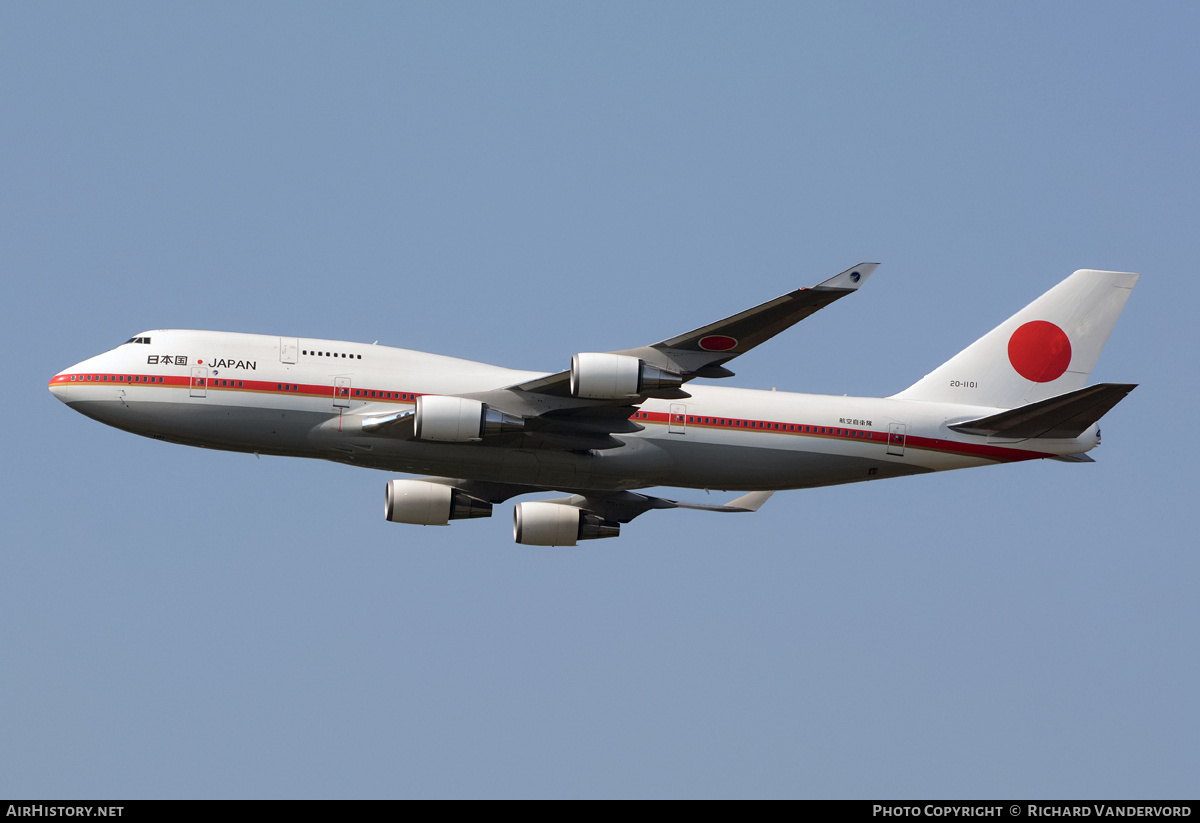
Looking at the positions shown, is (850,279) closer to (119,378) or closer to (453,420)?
(453,420)

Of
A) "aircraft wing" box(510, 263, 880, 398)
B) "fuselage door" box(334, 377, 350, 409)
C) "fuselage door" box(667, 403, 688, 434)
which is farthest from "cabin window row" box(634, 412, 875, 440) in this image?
"fuselage door" box(334, 377, 350, 409)

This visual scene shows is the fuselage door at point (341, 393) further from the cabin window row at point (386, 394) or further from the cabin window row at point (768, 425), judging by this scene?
the cabin window row at point (768, 425)

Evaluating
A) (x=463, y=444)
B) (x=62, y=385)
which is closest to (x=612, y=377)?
(x=463, y=444)

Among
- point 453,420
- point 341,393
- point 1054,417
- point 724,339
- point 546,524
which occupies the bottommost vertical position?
point 546,524

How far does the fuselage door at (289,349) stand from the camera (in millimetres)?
39812

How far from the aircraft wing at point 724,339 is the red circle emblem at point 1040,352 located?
11.2m

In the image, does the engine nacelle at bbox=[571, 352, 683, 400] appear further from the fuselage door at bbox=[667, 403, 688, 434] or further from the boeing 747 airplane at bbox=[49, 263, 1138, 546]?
the fuselage door at bbox=[667, 403, 688, 434]

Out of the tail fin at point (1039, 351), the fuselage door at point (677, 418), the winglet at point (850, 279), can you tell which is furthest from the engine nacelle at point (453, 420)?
the tail fin at point (1039, 351)

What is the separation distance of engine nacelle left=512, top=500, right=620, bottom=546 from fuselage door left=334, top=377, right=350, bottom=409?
8114 millimetres

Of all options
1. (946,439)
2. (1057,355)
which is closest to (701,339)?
(946,439)

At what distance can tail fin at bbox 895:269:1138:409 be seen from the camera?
45.5 metres

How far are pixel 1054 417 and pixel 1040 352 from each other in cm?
465

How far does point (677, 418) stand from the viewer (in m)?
41.6
